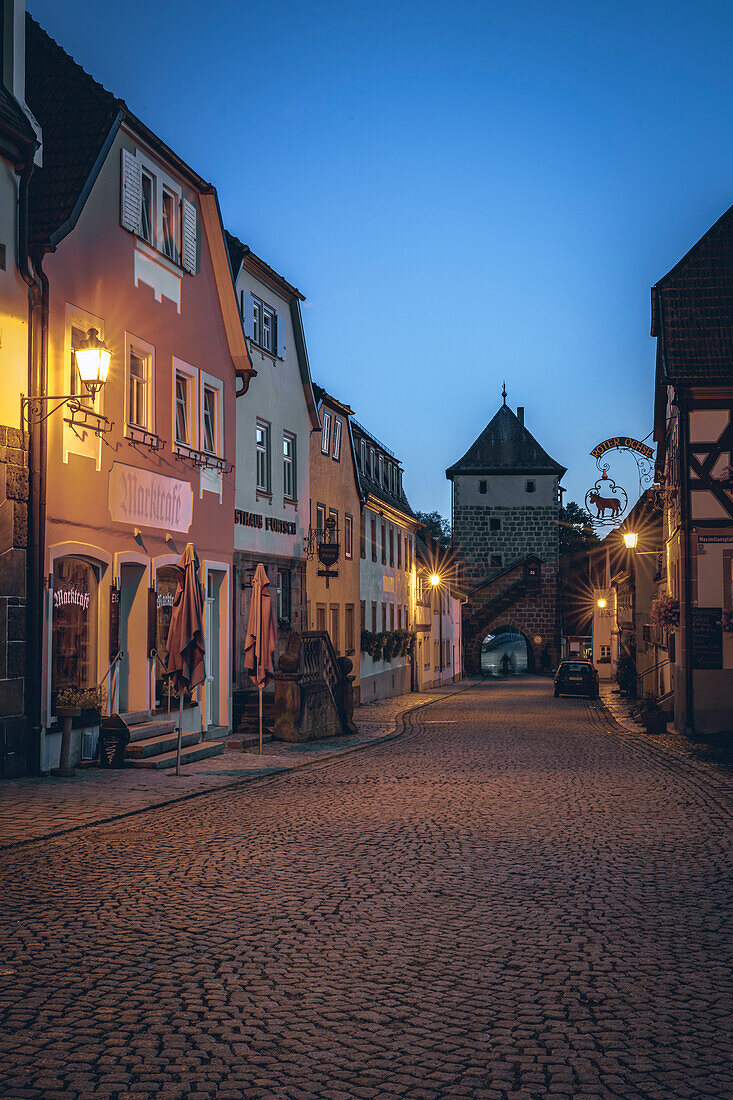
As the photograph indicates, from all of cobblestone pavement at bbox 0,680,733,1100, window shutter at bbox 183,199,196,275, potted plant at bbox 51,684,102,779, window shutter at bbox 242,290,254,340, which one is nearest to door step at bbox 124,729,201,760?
potted plant at bbox 51,684,102,779

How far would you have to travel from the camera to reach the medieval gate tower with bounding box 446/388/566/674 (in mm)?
69312

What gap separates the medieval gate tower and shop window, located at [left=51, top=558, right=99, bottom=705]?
53937 millimetres

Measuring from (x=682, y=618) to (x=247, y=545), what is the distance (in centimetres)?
875

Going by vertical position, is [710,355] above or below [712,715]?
above

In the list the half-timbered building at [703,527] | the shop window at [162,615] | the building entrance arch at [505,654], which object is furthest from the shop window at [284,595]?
the building entrance arch at [505,654]

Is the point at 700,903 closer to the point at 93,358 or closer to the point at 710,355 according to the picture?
the point at 93,358

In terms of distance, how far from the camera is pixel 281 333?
83.1ft

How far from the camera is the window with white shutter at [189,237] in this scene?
755 inches

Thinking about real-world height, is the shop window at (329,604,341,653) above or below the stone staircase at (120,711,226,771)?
above

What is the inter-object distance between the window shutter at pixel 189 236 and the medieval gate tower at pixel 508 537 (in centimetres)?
5080

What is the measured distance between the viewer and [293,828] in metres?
10.4

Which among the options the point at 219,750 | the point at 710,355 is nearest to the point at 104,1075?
the point at 219,750

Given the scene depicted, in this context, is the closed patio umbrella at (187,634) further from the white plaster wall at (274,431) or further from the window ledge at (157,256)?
the white plaster wall at (274,431)

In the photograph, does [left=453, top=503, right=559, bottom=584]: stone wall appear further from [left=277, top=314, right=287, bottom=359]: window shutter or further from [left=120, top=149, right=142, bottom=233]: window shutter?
[left=120, top=149, right=142, bottom=233]: window shutter
